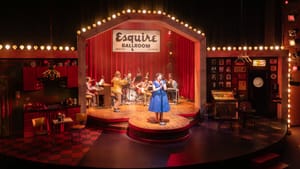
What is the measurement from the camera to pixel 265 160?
7656 millimetres

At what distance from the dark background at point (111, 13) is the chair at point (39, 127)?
8.75ft

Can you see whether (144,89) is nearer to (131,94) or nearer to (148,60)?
(131,94)

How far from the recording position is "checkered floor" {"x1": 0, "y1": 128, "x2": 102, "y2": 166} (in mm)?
7199

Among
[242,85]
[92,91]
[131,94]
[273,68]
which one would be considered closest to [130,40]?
[131,94]

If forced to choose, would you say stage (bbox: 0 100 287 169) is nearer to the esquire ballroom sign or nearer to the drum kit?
the drum kit

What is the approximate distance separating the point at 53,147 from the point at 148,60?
7.71 meters

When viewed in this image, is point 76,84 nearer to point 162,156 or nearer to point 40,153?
point 40,153

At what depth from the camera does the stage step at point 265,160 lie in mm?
7496

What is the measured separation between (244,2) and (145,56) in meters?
5.18

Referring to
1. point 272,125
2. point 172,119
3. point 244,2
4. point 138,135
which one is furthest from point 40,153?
point 244,2

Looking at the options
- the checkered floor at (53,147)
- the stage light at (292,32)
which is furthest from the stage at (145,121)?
the stage light at (292,32)

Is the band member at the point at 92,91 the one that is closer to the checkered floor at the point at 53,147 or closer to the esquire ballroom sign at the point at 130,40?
the esquire ballroom sign at the point at 130,40

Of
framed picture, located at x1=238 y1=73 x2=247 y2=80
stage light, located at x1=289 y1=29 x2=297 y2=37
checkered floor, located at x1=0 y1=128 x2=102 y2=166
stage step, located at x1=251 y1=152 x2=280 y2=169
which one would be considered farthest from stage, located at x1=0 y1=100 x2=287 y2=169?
stage light, located at x1=289 y1=29 x2=297 y2=37

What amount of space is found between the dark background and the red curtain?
1695mm
